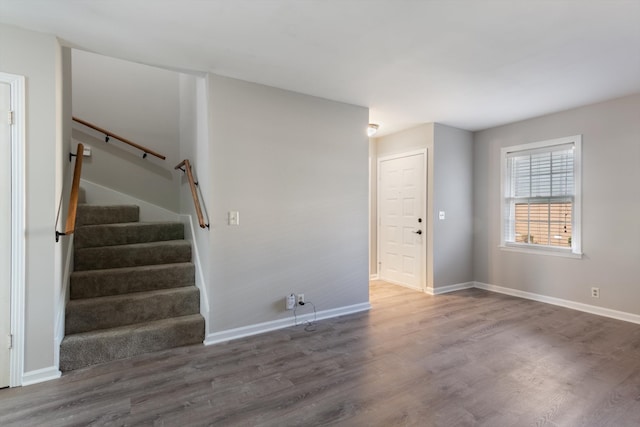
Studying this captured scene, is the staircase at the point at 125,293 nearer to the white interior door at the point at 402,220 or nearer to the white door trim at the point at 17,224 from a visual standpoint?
the white door trim at the point at 17,224

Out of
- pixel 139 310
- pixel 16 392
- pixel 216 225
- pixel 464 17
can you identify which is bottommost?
pixel 16 392

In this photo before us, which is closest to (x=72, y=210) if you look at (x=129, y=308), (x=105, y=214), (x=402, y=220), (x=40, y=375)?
(x=129, y=308)

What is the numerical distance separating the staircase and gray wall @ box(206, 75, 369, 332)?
409 mm

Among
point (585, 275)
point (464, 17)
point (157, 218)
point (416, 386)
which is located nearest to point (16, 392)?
point (157, 218)

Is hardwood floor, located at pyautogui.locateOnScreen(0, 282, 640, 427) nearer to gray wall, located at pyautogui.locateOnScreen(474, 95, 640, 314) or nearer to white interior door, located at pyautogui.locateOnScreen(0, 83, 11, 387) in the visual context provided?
white interior door, located at pyautogui.locateOnScreen(0, 83, 11, 387)

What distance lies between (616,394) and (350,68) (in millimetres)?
3142

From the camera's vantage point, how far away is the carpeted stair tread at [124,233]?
328 centimetres

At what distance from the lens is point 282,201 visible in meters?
3.37

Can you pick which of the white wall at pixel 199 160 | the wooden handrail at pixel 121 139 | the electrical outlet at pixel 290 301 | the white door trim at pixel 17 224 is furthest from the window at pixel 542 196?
the white door trim at pixel 17 224

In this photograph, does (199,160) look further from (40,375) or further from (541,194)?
(541,194)

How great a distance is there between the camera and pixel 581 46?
242cm

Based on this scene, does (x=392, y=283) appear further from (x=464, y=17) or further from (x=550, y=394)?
(x=464, y=17)

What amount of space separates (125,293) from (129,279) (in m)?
0.13

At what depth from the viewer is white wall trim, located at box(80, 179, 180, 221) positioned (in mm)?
4020
